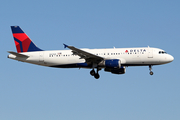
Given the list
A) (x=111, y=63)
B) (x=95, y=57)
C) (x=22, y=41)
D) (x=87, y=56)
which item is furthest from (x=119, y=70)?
(x=22, y=41)

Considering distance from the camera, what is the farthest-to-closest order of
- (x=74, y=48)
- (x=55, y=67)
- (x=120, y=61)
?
(x=55, y=67)
(x=120, y=61)
(x=74, y=48)

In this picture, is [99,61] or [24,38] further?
[24,38]

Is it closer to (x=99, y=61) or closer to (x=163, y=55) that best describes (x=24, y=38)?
(x=99, y=61)

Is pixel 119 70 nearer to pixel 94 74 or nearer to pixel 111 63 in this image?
pixel 94 74

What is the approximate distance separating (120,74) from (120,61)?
634 centimetres

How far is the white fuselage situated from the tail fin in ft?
5.07

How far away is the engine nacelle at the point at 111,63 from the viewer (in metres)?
52.6

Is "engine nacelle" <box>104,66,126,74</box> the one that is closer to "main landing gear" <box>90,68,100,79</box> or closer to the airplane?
the airplane

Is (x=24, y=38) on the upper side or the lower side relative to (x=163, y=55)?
upper

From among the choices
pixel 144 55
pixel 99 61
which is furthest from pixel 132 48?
pixel 99 61

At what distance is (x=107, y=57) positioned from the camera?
54.2m

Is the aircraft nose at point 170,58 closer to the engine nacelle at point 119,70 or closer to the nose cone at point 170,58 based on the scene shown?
the nose cone at point 170,58

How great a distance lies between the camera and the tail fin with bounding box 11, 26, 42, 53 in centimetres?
5846

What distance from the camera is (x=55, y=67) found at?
56.7 metres
